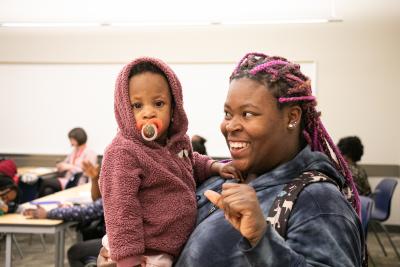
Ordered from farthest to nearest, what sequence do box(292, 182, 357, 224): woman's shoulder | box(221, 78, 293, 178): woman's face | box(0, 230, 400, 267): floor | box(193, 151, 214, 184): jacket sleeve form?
box(0, 230, 400, 267): floor
box(193, 151, 214, 184): jacket sleeve
box(221, 78, 293, 178): woman's face
box(292, 182, 357, 224): woman's shoulder

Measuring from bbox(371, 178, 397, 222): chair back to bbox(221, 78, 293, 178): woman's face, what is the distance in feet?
14.3

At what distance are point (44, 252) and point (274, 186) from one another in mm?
5160

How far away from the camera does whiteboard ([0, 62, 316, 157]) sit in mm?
7461

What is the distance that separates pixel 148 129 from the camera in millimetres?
1420

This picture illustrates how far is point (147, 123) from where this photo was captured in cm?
144

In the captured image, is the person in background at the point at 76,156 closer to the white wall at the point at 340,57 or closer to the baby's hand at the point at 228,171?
the white wall at the point at 340,57

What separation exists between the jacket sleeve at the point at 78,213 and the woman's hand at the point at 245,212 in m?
2.82

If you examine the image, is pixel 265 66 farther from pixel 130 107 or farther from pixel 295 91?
pixel 130 107

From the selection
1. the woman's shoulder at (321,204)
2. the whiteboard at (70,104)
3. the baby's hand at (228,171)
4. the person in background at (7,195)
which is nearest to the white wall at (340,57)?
A: the whiteboard at (70,104)

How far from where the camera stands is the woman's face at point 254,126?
46.8 inches

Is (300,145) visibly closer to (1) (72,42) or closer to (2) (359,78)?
(2) (359,78)

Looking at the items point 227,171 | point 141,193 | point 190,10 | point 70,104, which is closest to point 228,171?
point 227,171

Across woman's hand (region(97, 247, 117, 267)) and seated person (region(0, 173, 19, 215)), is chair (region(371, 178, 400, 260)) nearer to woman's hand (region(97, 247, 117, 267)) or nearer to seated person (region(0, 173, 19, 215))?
seated person (region(0, 173, 19, 215))

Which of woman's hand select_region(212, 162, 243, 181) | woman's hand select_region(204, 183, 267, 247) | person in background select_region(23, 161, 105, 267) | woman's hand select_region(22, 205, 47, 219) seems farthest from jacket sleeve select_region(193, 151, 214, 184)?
woman's hand select_region(22, 205, 47, 219)
